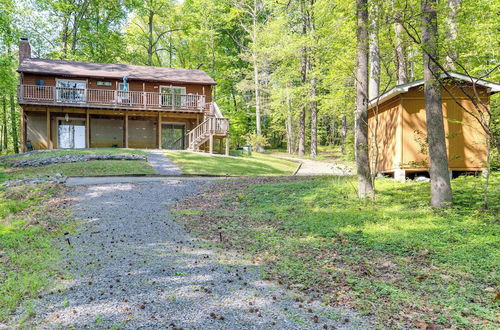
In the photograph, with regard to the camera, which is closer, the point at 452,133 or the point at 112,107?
the point at 452,133

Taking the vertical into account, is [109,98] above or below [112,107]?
above

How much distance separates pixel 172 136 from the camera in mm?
25453

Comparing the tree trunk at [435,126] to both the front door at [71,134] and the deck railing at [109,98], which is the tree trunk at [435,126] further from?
the front door at [71,134]

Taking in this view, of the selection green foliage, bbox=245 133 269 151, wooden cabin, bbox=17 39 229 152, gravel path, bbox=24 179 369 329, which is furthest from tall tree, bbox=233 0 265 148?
gravel path, bbox=24 179 369 329

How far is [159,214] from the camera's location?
23.7 feet

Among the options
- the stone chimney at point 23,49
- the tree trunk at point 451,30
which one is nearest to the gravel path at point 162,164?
the tree trunk at point 451,30

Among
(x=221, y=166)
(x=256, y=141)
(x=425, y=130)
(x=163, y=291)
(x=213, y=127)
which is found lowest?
(x=163, y=291)

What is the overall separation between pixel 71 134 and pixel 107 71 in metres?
5.00

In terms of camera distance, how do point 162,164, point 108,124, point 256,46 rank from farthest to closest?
point 256,46 < point 108,124 < point 162,164

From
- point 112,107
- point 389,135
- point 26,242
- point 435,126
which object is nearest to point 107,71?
point 112,107

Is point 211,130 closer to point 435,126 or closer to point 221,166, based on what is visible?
point 221,166

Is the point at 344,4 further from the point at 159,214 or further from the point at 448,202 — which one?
the point at 159,214

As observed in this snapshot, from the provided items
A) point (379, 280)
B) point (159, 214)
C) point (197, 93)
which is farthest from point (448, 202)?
point (197, 93)

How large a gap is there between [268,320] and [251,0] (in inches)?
1178
